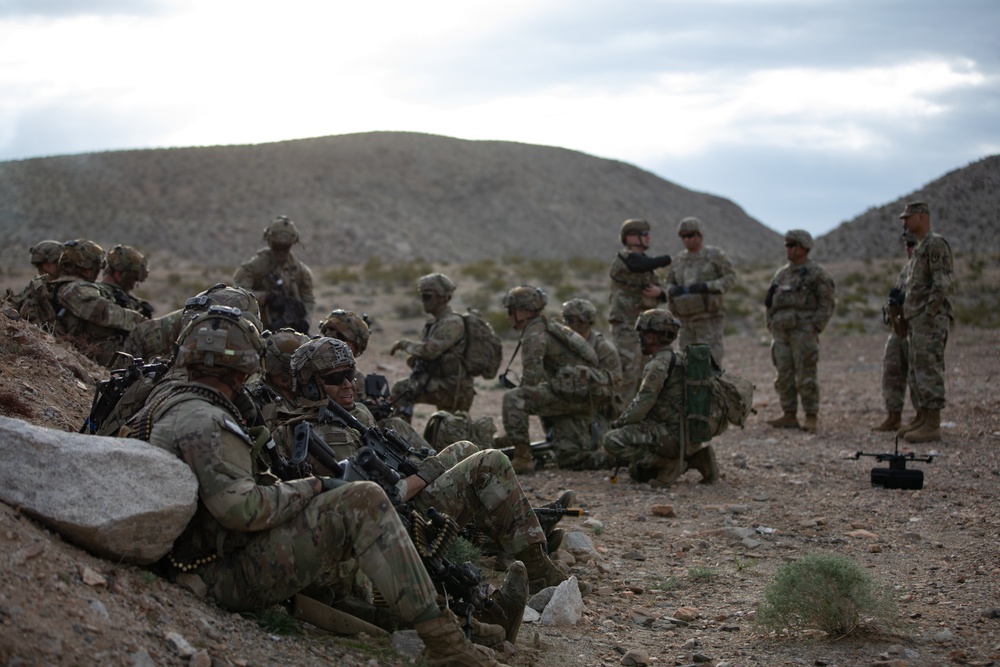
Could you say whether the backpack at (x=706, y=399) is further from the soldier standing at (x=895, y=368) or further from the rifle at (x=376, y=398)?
the soldier standing at (x=895, y=368)

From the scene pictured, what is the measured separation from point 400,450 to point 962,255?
31587 mm

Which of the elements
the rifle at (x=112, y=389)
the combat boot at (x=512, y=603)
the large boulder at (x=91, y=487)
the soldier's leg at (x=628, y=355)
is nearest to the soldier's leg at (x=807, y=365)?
the soldier's leg at (x=628, y=355)

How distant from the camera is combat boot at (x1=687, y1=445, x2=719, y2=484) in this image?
9211 millimetres

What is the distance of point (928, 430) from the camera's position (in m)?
10.9

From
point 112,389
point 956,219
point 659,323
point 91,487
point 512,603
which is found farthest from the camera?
point 956,219

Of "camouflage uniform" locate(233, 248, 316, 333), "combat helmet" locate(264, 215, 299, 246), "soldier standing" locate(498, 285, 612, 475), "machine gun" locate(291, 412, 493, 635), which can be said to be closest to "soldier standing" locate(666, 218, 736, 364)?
"soldier standing" locate(498, 285, 612, 475)

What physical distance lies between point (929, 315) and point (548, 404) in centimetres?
420

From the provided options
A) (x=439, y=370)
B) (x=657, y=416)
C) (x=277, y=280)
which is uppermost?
(x=277, y=280)

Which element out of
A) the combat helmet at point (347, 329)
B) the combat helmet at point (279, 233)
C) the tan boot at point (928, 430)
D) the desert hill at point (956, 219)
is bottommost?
the tan boot at point (928, 430)

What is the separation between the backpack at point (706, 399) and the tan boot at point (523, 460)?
170 centimetres

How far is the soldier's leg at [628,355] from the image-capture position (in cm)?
1189

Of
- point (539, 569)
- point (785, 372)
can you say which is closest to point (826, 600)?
point (539, 569)

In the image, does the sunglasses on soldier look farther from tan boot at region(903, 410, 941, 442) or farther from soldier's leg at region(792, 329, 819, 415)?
soldier's leg at region(792, 329, 819, 415)

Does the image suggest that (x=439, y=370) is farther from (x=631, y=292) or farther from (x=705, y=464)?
(x=631, y=292)
